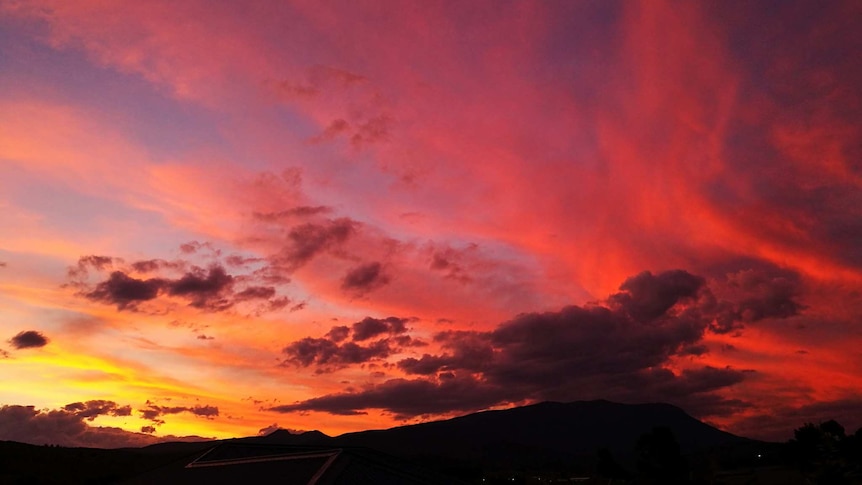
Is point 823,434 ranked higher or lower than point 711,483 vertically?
higher

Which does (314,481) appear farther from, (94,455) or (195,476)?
(94,455)

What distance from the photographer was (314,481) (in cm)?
2220

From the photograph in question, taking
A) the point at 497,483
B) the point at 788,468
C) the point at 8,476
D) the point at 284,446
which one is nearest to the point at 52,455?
the point at 8,476

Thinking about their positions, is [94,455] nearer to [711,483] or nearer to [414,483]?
[414,483]

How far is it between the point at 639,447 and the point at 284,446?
56118 mm

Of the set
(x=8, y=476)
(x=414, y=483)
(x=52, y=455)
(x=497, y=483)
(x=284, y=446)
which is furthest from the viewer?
(x=52, y=455)

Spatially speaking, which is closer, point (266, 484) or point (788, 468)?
point (266, 484)

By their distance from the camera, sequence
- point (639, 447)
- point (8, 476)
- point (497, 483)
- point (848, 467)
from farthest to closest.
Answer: point (497, 483), point (8, 476), point (639, 447), point (848, 467)

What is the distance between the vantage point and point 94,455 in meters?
122

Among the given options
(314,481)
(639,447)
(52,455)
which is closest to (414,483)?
(314,481)

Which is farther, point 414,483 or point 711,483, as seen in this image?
point 414,483

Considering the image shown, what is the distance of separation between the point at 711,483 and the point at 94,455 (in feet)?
430

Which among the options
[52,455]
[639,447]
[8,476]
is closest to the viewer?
[639,447]

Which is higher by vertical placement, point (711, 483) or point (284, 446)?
point (284, 446)
